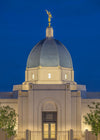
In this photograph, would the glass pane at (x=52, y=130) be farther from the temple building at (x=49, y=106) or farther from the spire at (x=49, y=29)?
the spire at (x=49, y=29)

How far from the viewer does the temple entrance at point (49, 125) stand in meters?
41.7

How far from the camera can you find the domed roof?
45.5 meters

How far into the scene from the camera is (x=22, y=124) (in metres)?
42.3

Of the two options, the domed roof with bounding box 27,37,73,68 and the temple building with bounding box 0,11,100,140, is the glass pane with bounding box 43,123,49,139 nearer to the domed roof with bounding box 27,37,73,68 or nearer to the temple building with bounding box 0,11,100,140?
the temple building with bounding box 0,11,100,140

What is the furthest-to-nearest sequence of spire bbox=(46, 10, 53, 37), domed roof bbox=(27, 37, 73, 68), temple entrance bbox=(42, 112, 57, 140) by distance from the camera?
1. spire bbox=(46, 10, 53, 37)
2. domed roof bbox=(27, 37, 73, 68)
3. temple entrance bbox=(42, 112, 57, 140)

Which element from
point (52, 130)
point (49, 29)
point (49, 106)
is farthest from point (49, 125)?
point (49, 29)

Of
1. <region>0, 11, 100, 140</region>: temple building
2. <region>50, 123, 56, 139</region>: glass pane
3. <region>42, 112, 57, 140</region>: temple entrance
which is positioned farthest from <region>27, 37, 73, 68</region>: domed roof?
<region>50, 123, 56, 139</region>: glass pane

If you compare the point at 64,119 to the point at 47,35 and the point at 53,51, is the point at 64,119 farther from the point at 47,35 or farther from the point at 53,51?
the point at 47,35

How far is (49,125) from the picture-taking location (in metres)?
42.1

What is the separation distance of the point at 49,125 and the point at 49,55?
9.05 metres

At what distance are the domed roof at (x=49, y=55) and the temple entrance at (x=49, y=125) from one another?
6599 millimetres

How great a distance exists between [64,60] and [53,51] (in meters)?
1.82

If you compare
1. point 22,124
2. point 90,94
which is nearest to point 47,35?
point 90,94

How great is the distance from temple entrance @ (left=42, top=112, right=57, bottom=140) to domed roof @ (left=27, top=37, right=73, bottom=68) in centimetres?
→ 660
